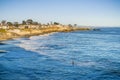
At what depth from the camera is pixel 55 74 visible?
32.5 meters

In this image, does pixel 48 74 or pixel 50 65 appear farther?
pixel 50 65

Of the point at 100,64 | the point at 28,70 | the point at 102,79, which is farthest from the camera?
the point at 100,64

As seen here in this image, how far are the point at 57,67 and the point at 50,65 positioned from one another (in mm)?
2040

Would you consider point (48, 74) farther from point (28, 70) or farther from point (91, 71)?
point (91, 71)

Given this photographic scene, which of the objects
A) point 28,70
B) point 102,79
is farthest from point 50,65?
point 102,79

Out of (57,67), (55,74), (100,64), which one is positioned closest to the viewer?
(55,74)

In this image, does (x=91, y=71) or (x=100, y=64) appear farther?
(x=100, y=64)

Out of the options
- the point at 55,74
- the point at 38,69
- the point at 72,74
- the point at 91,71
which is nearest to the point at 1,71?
the point at 38,69

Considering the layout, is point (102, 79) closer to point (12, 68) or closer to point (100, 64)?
point (100, 64)

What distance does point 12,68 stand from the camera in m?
36.0

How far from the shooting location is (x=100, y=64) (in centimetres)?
4134

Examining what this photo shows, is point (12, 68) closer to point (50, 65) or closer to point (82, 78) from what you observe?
point (50, 65)

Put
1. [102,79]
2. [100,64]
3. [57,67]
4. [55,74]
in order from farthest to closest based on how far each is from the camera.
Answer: [100,64] → [57,67] → [55,74] → [102,79]

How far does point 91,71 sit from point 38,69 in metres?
7.97
